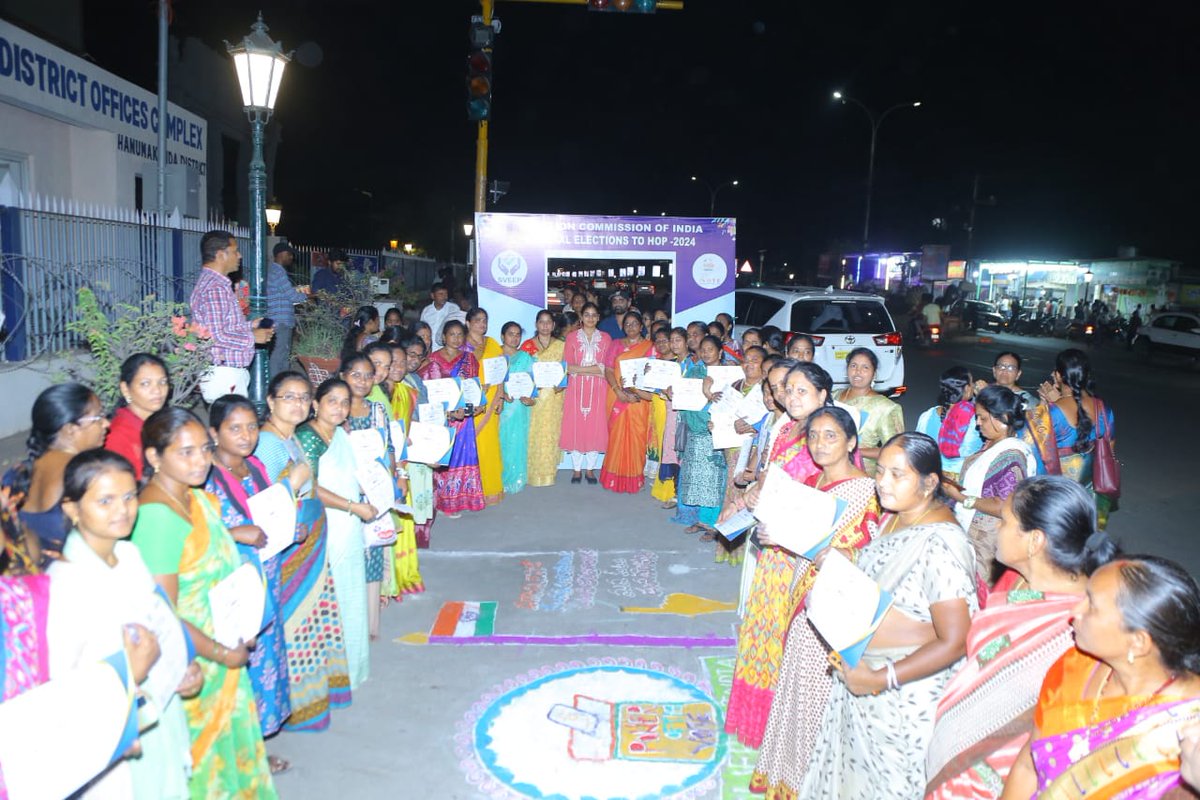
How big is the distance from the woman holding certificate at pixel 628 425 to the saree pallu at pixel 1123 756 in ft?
21.2

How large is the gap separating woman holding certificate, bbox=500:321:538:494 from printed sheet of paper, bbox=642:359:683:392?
1224 mm

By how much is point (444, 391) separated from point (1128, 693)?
17.9ft

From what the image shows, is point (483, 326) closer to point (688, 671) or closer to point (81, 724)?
point (688, 671)

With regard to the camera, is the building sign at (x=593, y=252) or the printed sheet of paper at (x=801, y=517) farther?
the building sign at (x=593, y=252)

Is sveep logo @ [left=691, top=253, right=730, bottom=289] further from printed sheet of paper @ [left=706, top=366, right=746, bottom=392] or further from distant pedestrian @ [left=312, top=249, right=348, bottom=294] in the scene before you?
distant pedestrian @ [left=312, top=249, right=348, bottom=294]

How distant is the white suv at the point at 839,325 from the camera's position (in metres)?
11.6

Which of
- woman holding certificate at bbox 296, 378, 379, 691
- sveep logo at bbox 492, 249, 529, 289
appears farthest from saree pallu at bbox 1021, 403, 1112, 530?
sveep logo at bbox 492, 249, 529, 289

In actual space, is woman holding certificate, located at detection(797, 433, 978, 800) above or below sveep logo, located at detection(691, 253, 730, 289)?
below

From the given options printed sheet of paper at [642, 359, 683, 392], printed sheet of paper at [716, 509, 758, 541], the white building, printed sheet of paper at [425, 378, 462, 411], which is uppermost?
the white building

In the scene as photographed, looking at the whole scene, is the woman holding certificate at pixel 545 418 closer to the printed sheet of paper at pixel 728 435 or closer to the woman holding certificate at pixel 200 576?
the printed sheet of paper at pixel 728 435

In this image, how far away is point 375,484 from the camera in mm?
4340

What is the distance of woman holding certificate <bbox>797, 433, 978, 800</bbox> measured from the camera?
8.70 ft

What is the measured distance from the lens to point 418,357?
6535 millimetres

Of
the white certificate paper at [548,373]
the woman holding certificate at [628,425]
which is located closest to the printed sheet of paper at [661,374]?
the woman holding certificate at [628,425]
